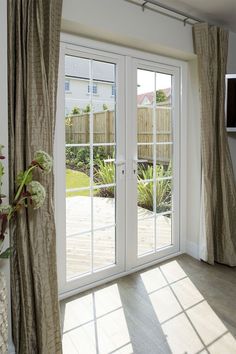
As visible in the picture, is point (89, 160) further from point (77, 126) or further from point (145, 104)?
point (145, 104)

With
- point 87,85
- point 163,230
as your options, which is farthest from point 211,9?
point 163,230

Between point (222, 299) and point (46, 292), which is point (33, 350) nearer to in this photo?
point (46, 292)

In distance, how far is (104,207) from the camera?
9.30 ft

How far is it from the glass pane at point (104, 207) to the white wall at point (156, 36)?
101cm

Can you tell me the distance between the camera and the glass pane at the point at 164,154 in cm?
323

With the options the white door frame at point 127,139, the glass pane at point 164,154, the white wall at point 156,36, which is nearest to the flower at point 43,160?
the white door frame at point 127,139

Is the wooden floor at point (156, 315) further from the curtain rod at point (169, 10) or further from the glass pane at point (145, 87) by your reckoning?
the curtain rod at point (169, 10)

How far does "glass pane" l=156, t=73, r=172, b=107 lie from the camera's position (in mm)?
3164

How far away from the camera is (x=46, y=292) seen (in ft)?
5.89

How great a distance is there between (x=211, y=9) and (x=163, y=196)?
6.07ft

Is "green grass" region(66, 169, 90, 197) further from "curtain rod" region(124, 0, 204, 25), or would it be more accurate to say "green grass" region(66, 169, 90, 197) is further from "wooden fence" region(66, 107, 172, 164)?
"curtain rod" region(124, 0, 204, 25)

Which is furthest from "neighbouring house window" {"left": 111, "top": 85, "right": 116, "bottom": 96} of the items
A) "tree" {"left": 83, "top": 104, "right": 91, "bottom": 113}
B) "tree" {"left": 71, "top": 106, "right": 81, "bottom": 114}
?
"tree" {"left": 71, "top": 106, "right": 81, "bottom": 114}

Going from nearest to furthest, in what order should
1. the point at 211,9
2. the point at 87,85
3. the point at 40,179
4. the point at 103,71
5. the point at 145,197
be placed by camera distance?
the point at 40,179 < the point at 87,85 < the point at 103,71 < the point at 211,9 < the point at 145,197

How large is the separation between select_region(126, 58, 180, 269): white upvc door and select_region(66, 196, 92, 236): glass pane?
44 centimetres
